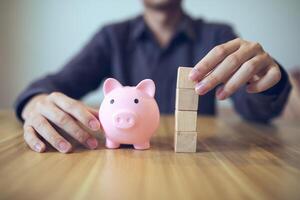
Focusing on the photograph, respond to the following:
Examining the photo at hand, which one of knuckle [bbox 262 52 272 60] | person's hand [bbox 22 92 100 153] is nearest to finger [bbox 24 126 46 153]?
person's hand [bbox 22 92 100 153]

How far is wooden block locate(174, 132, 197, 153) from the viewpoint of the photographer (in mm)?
538

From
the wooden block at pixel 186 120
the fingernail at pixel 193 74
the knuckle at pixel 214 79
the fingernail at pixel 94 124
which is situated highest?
the fingernail at pixel 193 74

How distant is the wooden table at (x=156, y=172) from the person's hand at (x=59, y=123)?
Answer: 0.06ft

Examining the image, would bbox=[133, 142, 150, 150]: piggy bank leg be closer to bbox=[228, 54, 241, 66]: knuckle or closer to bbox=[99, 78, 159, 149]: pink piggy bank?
bbox=[99, 78, 159, 149]: pink piggy bank

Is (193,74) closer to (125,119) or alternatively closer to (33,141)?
(125,119)

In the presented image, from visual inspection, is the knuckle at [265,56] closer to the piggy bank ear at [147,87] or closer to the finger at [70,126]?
the piggy bank ear at [147,87]

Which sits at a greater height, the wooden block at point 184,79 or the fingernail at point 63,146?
the wooden block at point 184,79

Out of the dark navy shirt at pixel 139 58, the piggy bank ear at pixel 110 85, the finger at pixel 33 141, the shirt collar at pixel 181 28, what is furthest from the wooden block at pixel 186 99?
the shirt collar at pixel 181 28

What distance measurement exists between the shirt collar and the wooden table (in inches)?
23.8

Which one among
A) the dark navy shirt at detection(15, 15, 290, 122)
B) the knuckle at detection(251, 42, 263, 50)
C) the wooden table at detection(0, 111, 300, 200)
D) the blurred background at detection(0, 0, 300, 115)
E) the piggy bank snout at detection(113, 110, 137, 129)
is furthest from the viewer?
the blurred background at detection(0, 0, 300, 115)

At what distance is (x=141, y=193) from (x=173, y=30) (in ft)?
3.08

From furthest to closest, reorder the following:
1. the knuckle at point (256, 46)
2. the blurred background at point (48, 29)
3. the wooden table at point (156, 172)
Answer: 1. the blurred background at point (48, 29)
2. the knuckle at point (256, 46)
3. the wooden table at point (156, 172)

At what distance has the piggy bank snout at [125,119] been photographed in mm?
500

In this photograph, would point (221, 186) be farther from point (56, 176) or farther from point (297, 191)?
point (56, 176)
